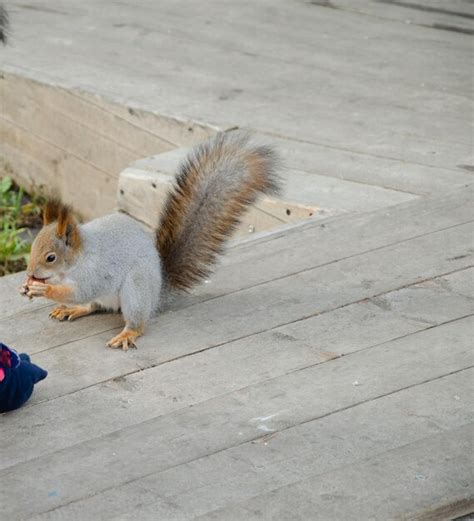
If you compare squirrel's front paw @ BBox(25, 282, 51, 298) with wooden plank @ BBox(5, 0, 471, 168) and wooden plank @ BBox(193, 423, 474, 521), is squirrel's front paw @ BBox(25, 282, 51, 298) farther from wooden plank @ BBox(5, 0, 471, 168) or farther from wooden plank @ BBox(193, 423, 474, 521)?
wooden plank @ BBox(5, 0, 471, 168)

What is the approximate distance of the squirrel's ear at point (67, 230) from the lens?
102 inches

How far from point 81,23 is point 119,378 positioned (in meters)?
3.21

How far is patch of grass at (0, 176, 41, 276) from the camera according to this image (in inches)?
167

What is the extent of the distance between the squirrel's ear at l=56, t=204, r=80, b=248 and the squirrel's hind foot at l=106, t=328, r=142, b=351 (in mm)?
217

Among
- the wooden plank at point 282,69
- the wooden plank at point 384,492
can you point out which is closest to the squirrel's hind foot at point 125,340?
the wooden plank at point 384,492

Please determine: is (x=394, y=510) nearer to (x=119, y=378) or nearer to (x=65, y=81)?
(x=119, y=378)

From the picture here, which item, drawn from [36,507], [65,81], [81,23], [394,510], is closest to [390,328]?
[394,510]

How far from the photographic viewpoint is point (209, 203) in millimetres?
2834

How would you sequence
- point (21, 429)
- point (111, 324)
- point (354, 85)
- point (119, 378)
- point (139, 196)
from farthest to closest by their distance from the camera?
1. point (354, 85)
2. point (139, 196)
3. point (111, 324)
4. point (119, 378)
5. point (21, 429)

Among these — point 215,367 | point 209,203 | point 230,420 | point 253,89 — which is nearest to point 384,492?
point 230,420

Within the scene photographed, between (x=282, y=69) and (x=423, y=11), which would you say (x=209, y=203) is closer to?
(x=282, y=69)

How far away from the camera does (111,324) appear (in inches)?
107

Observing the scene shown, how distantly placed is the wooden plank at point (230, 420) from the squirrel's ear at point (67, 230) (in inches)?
17.6

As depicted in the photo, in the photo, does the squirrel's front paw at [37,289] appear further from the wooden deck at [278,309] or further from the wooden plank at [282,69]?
the wooden plank at [282,69]
